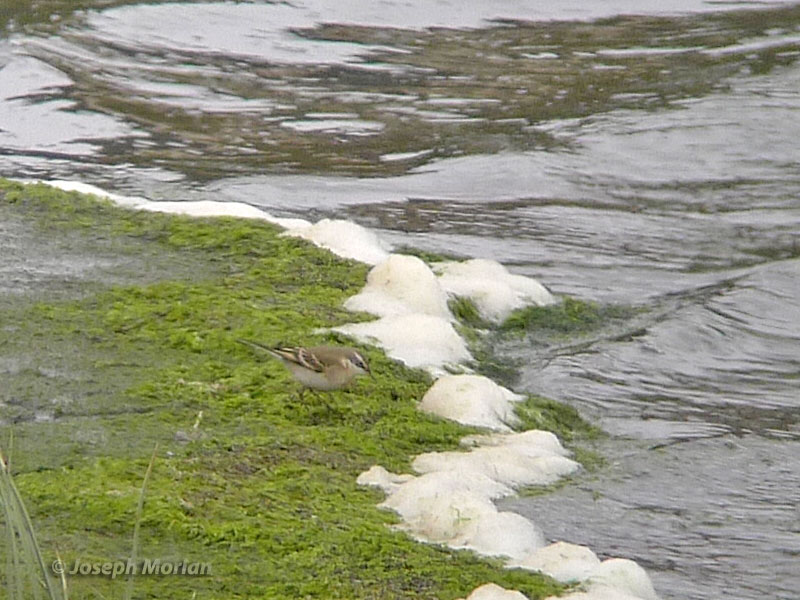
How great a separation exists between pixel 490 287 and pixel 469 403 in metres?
1.57

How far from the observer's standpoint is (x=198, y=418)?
3572mm

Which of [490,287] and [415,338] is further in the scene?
[490,287]

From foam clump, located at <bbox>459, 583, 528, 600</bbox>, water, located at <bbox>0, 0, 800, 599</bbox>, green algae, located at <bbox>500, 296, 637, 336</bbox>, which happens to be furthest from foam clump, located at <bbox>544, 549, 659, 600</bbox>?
green algae, located at <bbox>500, 296, 637, 336</bbox>

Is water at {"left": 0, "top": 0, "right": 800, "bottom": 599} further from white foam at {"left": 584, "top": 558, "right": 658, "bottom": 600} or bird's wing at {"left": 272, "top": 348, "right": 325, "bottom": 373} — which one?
bird's wing at {"left": 272, "top": 348, "right": 325, "bottom": 373}

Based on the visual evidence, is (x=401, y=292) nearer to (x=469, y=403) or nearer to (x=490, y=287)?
(x=490, y=287)

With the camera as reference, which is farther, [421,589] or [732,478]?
[732,478]

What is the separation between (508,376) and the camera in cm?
581

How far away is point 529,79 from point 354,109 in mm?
1688

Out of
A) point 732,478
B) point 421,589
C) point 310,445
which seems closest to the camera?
point 421,589

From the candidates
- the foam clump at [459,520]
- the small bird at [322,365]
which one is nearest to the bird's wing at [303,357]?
the small bird at [322,365]

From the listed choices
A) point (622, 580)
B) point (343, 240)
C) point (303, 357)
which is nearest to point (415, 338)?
point (303, 357)

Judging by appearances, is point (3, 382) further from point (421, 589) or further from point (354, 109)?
point (354, 109)

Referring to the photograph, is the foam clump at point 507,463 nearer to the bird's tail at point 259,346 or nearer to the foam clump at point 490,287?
the bird's tail at point 259,346

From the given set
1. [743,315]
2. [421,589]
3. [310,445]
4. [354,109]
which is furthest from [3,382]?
[354,109]
